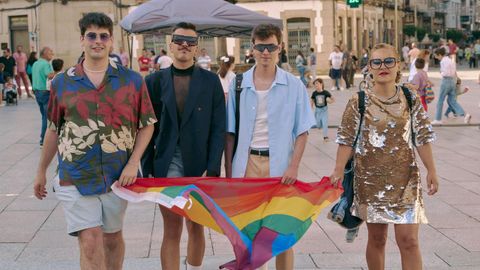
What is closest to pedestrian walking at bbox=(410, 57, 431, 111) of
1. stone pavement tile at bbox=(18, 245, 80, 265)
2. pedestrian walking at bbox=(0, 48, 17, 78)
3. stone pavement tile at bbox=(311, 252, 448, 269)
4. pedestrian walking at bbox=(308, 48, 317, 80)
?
stone pavement tile at bbox=(311, 252, 448, 269)

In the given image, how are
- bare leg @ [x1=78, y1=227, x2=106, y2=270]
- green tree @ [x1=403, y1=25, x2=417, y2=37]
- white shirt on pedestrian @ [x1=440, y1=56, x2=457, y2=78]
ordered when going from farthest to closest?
green tree @ [x1=403, y1=25, x2=417, y2=37] < white shirt on pedestrian @ [x1=440, y1=56, x2=457, y2=78] < bare leg @ [x1=78, y1=227, x2=106, y2=270]

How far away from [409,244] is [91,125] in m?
2.11

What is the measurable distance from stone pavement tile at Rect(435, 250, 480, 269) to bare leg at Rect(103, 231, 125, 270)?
8.46 feet

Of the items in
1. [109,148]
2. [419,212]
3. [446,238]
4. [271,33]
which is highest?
[271,33]

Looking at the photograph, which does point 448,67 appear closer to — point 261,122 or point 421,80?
point 421,80

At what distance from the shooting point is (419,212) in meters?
5.16

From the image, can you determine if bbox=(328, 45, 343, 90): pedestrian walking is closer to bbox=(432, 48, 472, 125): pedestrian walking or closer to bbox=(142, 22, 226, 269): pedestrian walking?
bbox=(432, 48, 472, 125): pedestrian walking

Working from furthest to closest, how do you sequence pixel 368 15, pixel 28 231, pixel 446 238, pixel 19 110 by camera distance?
pixel 368 15, pixel 19 110, pixel 28 231, pixel 446 238

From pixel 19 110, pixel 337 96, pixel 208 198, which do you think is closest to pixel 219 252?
pixel 208 198

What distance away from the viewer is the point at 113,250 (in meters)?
5.16

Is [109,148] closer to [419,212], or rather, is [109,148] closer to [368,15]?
[419,212]

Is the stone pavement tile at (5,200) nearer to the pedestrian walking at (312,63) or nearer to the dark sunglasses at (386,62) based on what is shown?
the dark sunglasses at (386,62)

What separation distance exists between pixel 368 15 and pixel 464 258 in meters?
47.7

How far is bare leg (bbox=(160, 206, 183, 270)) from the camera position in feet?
17.8
